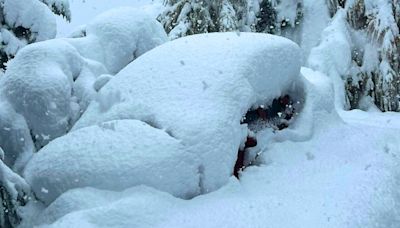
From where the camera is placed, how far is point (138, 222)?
4320mm

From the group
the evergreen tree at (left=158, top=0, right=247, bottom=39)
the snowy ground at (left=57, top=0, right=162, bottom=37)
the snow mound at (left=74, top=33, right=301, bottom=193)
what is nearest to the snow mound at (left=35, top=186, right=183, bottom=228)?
the snow mound at (left=74, top=33, right=301, bottom=193)

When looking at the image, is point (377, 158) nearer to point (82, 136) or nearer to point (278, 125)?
point (278, 125)

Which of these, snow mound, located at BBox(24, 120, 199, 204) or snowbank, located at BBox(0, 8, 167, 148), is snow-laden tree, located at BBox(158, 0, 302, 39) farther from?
snow mound, located at BBox(24, 120, 199, 204)

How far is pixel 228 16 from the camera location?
11273 millimetres

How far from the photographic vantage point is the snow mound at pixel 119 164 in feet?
15.4

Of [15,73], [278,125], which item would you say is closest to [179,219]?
[278,125]

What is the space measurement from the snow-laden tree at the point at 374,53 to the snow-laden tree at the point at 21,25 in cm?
531

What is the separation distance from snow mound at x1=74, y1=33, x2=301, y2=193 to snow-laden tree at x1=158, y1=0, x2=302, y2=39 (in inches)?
206

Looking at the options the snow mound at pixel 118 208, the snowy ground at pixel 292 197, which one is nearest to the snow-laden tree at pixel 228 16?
the snowy ground at pixel 292 197

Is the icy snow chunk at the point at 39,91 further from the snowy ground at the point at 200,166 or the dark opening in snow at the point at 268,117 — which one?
the dark opening in snow at the point at 268,117

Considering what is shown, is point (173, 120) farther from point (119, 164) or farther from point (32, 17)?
point (32, 17)

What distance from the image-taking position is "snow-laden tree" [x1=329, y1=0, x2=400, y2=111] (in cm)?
1038

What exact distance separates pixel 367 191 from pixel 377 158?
2.46ft

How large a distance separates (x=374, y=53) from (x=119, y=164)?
7.24m
